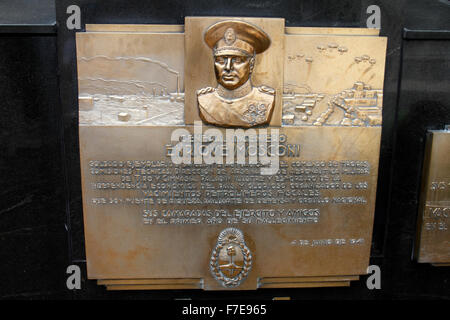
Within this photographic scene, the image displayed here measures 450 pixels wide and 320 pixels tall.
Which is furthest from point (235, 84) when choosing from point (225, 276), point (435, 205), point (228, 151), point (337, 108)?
point (435, 205)

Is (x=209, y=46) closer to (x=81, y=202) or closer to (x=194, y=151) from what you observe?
(x=194, y=151)

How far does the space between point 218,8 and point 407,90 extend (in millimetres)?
1514

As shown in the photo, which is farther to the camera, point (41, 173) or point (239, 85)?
point (41, 173)

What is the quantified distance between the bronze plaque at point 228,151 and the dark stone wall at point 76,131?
138 millimetres

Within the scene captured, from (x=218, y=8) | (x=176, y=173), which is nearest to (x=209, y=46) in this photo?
(x=218, y=8)

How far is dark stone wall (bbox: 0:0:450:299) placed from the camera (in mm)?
2594

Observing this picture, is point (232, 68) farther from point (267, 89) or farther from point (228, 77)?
point (267, 89)

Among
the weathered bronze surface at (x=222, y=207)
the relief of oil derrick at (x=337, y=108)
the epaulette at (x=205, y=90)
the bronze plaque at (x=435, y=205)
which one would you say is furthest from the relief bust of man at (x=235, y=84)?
the bronze plaque at (x=435, y=205)

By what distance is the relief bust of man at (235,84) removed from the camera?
8.20ft

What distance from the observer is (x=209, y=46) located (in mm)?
2547

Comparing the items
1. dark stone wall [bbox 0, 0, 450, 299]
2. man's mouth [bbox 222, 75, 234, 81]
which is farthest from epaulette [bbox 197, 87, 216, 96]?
dark stone wall [bbox 0, 0, 450, 299]

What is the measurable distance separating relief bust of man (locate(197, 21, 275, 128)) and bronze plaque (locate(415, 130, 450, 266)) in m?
1.29

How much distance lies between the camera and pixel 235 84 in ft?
8.39

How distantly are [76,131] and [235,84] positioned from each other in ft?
4.01
